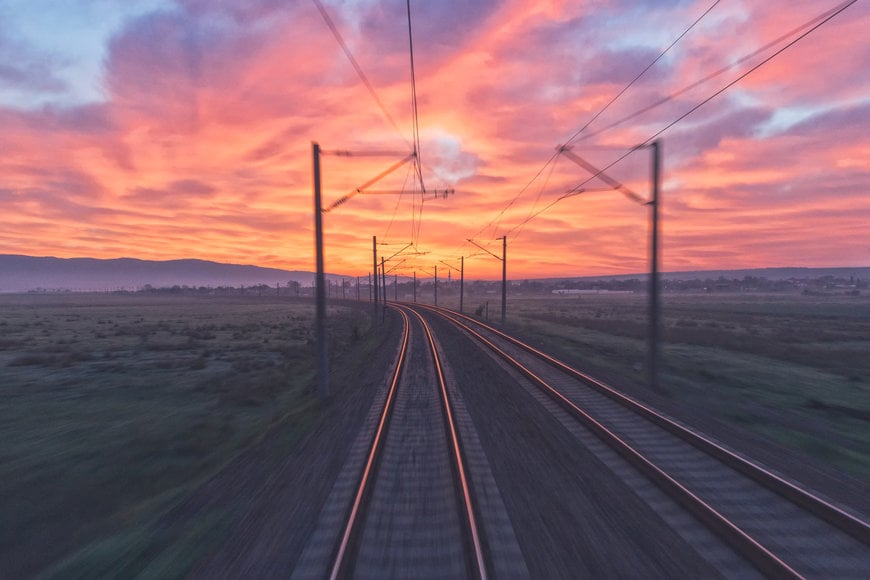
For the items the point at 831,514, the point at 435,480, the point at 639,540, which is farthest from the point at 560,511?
the point at 831,514

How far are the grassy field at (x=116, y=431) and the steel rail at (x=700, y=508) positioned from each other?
7.85m

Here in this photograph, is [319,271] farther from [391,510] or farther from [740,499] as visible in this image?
[740,499]

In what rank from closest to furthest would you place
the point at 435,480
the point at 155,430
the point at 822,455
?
the point at 435,480
the point at 822,455
the point at 155,430

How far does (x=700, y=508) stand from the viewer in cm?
701

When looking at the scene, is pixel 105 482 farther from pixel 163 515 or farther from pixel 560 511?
pixel 560 511

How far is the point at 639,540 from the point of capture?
251 inches

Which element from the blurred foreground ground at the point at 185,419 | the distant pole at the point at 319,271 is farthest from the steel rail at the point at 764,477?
the distant pole at the point at 319,271

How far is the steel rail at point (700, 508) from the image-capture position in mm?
5609

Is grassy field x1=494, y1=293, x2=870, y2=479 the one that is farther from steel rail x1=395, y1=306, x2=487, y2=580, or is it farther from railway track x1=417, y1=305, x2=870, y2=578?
steel rail x1=395, y1=306, x2=487, y2=580

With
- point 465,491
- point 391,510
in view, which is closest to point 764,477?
point 465,491

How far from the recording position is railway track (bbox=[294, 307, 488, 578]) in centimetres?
588

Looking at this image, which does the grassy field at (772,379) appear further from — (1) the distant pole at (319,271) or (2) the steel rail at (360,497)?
(1) the distant pole at (319,271)

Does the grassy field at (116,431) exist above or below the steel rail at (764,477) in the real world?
below

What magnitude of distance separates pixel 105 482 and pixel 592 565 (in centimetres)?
1095
